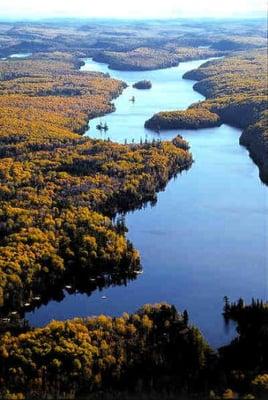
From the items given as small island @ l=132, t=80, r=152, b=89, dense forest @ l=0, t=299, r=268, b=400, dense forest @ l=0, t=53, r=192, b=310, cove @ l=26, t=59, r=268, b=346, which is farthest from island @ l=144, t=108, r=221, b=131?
dense forest @ l=0, t=299, r=268, b=400

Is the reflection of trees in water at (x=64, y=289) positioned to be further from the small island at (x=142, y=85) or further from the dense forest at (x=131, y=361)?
the small island at (x=142, y=85)

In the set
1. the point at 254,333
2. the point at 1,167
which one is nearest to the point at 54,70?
the point at 1,167

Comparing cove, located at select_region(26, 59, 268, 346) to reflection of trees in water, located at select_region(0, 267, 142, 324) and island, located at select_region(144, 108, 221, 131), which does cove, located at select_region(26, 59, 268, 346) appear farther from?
island, located at select_region(144, 108, 221, 131)

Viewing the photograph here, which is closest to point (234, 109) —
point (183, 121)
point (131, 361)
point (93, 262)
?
point (183, 121)

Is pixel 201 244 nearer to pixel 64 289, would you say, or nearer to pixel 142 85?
pixel 64 289

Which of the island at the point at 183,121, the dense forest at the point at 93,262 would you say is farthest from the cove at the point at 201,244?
the island at the point at 183,121

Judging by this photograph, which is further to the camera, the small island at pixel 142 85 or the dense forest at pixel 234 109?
the small island at pixel 142 85

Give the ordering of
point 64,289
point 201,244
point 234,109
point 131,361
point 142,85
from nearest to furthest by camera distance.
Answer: point 131,361, point 64,289, point 201,244, point 234,109, point 142,85
